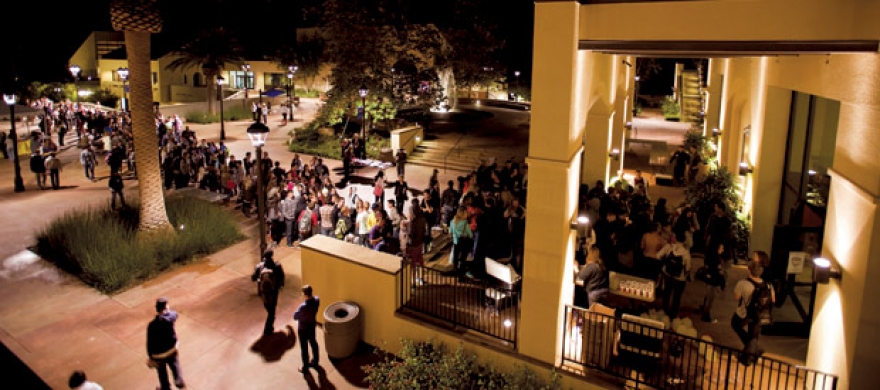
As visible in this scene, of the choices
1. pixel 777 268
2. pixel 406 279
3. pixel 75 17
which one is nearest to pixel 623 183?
pixel 777 268

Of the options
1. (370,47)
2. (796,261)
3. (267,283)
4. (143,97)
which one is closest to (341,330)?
(267,283)

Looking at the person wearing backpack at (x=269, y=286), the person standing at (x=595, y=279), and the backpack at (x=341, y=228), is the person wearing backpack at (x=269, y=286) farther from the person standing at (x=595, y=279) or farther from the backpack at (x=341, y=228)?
the person standing at (x=595, y=279)

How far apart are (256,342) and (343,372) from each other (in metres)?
1.80

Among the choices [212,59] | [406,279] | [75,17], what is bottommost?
[406,279]

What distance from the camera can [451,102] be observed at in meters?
39.2

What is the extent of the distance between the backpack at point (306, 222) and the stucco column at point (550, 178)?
20.8 ft

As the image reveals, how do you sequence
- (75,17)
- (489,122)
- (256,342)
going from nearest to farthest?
(256,342) < (489,122) < (75,17)

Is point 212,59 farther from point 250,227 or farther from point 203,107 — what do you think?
point 250,227

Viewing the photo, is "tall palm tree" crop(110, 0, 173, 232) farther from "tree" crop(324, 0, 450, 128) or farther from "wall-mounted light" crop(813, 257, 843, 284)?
"tree" crop(324, 0, 450, 128)

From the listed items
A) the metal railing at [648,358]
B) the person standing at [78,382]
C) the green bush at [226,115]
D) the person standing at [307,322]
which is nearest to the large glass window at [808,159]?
the metal railing at [648,358]

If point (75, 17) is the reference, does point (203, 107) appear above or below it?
below

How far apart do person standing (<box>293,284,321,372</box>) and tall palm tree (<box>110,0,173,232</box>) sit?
21.5 feet

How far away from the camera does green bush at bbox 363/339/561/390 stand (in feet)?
26.2

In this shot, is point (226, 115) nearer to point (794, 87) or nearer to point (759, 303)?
point (794, 87)
